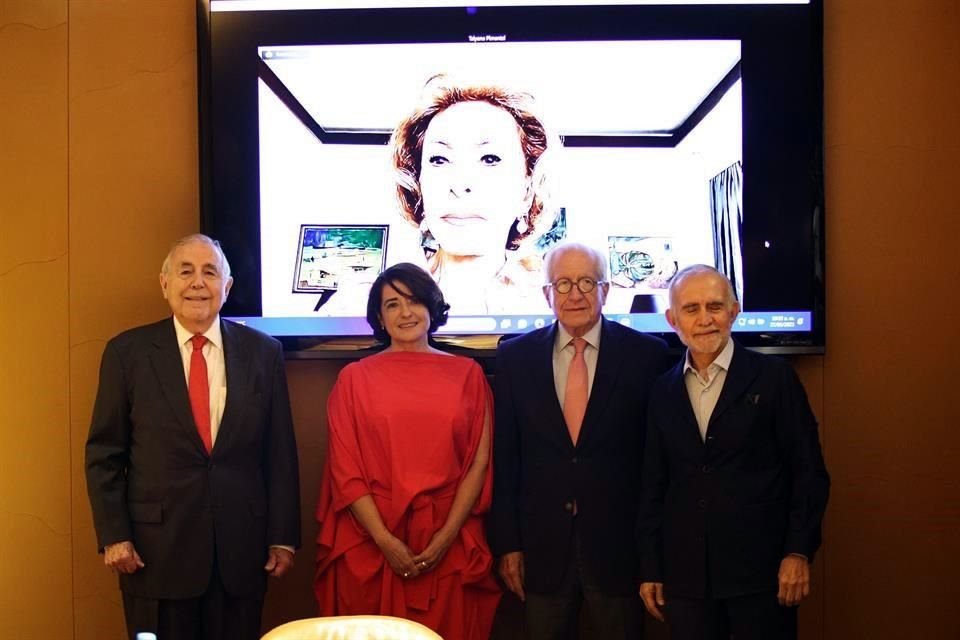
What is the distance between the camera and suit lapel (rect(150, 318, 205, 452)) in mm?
2666

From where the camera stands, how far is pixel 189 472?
8.76 ft

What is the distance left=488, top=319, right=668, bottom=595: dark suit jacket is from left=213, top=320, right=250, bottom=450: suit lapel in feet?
2.66

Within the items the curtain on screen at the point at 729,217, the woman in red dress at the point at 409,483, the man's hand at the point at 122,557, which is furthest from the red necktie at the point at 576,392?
the man's hand at the point at 122,557

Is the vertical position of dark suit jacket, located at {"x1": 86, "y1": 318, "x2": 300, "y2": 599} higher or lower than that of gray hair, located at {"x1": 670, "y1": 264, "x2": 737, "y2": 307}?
lower

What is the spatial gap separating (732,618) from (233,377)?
164cm

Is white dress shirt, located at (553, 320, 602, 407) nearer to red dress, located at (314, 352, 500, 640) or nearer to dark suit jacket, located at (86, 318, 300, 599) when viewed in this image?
red dress, located at (314, 352, 500, 640)

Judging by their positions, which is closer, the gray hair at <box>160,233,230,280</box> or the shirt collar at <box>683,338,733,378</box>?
the shirt collar at <box>683,338,733,378</box>

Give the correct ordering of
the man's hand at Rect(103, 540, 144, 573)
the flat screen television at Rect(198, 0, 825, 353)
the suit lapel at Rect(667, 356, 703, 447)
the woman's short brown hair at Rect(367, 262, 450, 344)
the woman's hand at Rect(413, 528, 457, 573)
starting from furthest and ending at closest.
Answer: the flat screen television at Rect(198, 0, 825, 353) → the woman's short brown hair at Rect(367, 262, 450, 344) → the woman's hand at Rect(413, 528, 457, 573) → the man's hand at Rect(103, 540, 144, 573) → the suit lapel at Rect(667, 356, 703, 447)

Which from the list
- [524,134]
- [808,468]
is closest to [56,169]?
[524,134]

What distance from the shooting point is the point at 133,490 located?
2.68 meters

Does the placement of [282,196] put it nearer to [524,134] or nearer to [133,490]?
[524,134]

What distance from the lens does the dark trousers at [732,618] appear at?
7.94 ft

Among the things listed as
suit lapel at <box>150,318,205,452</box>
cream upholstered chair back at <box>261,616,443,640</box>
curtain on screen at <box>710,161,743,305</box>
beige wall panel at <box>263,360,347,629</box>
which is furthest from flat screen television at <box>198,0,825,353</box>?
cream upholstered chair back at <box>261,616,443,640</box>

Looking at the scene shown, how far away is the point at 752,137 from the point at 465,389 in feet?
4.78
